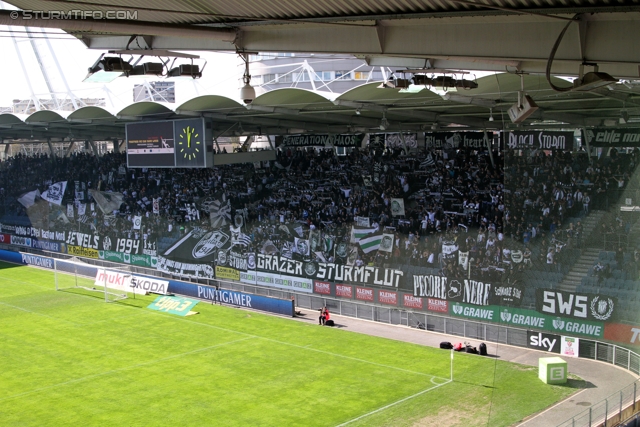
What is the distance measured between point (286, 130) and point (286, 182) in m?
4.17

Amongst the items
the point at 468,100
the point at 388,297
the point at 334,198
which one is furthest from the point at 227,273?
the point at 468,100

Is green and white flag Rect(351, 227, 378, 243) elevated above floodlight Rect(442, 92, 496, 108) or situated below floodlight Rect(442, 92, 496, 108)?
below

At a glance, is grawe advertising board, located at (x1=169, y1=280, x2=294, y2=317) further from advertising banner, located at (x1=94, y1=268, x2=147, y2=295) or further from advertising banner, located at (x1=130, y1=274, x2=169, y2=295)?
advertising banner, located at (x1=94, y1=268, x2=147, y2=295)

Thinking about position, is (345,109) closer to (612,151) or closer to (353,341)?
(353,341)

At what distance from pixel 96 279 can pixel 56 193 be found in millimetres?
14814

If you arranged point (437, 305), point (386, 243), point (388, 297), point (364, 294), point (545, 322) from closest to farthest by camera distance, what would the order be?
point (545, 322), point (437, 305), point (388, 297), point (364, 294), point (386, 243)

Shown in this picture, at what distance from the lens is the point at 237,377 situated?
2153 cm

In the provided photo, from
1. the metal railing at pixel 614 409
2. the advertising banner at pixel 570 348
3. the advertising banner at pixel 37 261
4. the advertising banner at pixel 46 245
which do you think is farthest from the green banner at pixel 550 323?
the advertising banner at pixel 46 245

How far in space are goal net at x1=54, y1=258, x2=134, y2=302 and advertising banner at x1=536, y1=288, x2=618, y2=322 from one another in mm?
24691

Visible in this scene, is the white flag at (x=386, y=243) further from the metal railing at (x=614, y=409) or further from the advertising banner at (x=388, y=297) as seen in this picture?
the metal railing at (x=614, y=409)

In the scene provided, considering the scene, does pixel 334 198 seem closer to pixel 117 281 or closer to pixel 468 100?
pixel 117 281

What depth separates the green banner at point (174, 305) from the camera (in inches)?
1183

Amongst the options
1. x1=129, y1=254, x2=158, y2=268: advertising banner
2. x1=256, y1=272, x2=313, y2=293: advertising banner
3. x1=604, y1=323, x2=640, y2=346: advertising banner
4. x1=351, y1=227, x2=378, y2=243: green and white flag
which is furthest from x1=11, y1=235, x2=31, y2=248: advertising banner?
x1=604, y1=323, x2=640, y2=346: advertising banner

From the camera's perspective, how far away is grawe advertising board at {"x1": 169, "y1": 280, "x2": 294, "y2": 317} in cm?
2931
